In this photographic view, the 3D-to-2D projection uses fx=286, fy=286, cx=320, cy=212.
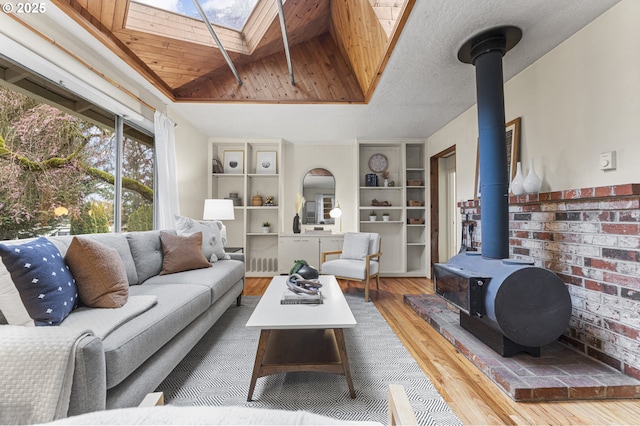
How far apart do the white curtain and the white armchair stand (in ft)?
6.48

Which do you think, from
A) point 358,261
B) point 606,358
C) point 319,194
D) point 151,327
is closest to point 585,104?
point 606,358

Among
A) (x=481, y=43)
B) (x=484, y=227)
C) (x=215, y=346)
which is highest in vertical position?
(x=481, y=43)

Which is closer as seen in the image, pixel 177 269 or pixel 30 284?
pixel 30 284

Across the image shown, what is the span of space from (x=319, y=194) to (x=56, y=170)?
11.6 feet

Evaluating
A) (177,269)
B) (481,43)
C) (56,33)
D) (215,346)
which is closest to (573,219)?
(481,43)

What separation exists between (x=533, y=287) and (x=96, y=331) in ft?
7.89

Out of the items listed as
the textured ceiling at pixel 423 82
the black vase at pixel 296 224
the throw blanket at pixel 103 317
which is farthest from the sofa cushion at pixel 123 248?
the black vase at pixel 296 224

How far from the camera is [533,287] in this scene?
182 cm

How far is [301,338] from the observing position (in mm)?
1964

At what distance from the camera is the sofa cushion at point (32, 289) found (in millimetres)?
1247

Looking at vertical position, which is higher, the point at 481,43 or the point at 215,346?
the point at 481,43

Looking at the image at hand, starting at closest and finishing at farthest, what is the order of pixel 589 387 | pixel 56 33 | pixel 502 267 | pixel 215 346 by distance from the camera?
pixel 589 387
pixel 502 267
pixel 56 33
pixel 215 346

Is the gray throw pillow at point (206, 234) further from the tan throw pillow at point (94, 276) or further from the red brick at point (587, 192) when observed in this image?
the red brick at point (587, 192)

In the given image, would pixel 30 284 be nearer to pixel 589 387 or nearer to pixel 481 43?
pixel 589 387
